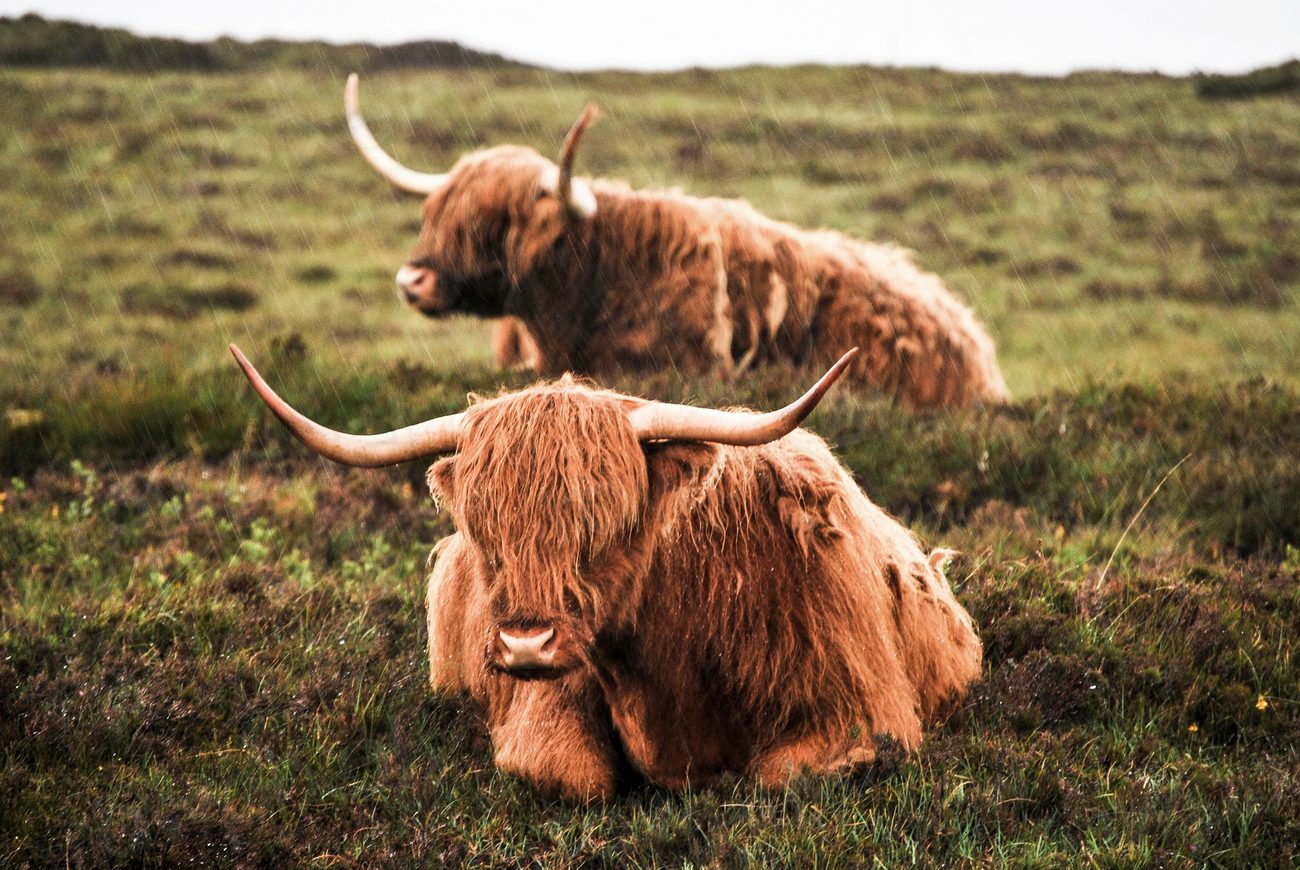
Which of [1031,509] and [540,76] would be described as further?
[540,76]

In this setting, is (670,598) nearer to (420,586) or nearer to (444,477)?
(444,477)

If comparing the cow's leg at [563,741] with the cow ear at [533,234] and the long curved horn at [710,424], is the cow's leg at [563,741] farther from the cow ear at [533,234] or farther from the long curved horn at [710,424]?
the cow ear at [533,234]

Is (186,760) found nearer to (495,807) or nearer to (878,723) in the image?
(495,807)

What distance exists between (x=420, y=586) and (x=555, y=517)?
205cm

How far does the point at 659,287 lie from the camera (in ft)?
25.3

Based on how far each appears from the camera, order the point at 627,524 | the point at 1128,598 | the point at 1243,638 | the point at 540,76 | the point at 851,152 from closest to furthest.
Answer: the point at 627,524
the point at 1243,638
the point at 1128,598
the point at 851,152
the point at 540,76

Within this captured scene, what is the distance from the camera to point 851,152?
19531 millimetres

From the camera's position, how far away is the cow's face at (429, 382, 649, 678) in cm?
325

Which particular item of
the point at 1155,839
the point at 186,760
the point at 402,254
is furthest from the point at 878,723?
the point at 402,254

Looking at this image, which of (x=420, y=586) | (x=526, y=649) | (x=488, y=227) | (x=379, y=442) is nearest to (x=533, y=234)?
(x=488, y=227)

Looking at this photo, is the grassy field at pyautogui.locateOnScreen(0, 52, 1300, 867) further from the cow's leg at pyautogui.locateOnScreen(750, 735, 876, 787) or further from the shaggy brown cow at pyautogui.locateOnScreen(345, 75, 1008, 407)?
the shaggy brown cow at pyautogui.locateOnScreen(345, 75, 1008, 407)

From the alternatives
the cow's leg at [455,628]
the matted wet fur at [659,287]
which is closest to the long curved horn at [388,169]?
the matted wet fur at [659,287]


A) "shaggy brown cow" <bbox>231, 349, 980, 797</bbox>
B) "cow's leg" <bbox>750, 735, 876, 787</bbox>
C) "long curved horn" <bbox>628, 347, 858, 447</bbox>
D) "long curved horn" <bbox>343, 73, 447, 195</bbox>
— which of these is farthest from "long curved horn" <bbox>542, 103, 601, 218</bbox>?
"cow's leg" <bbox>750, 735, 876, 787</bbox>

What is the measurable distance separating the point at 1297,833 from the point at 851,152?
17166mm
